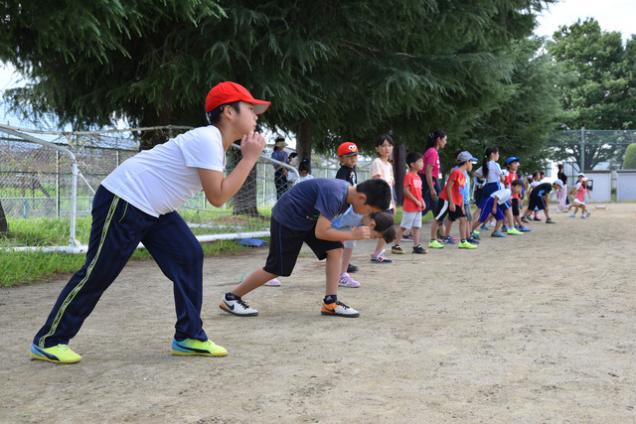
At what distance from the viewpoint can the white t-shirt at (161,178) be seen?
3.98 metres

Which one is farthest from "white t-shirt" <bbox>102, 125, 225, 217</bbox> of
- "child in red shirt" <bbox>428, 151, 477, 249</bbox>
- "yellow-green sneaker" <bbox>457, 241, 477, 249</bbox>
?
"yellow-green sneaker" <bbox>457, 241, 477, 249</bbox>

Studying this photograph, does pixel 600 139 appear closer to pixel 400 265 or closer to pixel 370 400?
pixel 400 265

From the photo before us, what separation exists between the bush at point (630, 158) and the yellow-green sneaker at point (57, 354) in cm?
4212

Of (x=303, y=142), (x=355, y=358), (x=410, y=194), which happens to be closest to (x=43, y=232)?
(x=410, y=194)

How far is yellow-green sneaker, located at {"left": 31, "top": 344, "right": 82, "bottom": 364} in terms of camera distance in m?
4.09

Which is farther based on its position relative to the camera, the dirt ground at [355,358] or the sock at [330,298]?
the sock at [330,298]

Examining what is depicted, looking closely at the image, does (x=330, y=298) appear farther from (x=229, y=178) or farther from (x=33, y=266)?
(x=33, y=266)

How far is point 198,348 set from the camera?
4.28m

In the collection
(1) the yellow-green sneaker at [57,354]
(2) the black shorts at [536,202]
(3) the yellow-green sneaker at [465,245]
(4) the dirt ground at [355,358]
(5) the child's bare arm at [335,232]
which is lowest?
(4) the dirt ground at [355,358]

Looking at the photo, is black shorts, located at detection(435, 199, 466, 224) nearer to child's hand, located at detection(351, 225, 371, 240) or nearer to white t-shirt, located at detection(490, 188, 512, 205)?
white t-shirt, located at detection(490, 188, 512, 205)

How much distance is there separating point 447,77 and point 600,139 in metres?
32.1

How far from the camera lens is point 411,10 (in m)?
11.1

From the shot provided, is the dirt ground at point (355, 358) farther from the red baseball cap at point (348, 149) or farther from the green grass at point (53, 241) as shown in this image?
the red baseball cap at point (348, 149)

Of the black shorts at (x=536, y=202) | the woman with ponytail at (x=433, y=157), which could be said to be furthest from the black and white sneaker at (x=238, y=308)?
the black shorts at (x=536, y=202)
